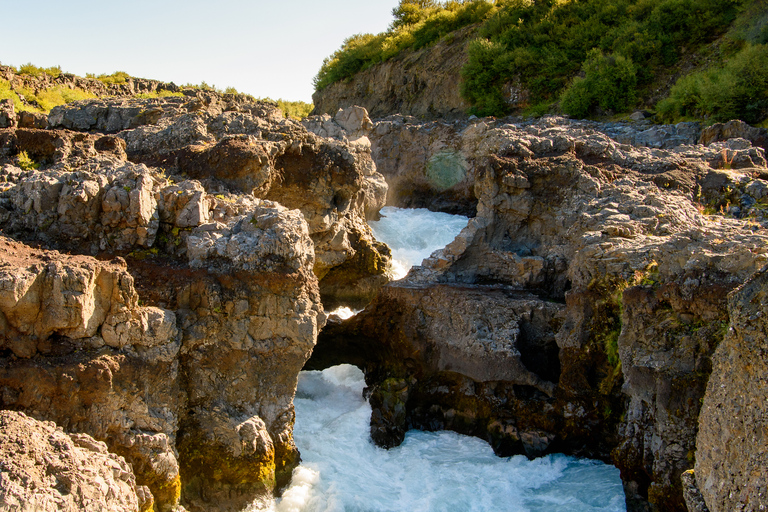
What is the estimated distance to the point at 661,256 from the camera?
10.2 metres

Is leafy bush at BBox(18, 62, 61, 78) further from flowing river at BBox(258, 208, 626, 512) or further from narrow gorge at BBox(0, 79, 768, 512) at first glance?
flowing river at BBox(258, 208, 626, 512)

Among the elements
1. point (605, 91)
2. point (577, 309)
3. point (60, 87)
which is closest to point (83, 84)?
point (60, 87)

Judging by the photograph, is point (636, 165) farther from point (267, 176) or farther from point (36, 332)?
point (36, 332)

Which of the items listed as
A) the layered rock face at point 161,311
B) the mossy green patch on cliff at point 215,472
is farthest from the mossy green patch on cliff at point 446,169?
the mossy green patch on cliff at point 215,472

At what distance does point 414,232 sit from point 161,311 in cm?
1614

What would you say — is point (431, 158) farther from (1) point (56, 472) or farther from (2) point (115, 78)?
(1) point (56, 472)

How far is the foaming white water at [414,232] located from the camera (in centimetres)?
2203

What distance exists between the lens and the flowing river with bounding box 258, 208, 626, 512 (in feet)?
35.8

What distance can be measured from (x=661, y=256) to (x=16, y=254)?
1014 centimetres

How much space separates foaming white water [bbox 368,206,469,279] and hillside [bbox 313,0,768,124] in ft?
29.0

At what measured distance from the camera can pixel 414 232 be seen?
24062 millimetres

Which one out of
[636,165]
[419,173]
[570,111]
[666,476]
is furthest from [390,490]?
[570,111]

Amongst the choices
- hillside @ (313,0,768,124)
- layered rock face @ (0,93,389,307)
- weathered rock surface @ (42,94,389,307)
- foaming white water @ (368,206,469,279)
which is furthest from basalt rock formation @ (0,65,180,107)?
hillside @ (313,0,768,124)

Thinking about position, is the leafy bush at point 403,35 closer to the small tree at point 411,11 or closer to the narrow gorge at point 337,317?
→ the small tree at point 411,11
